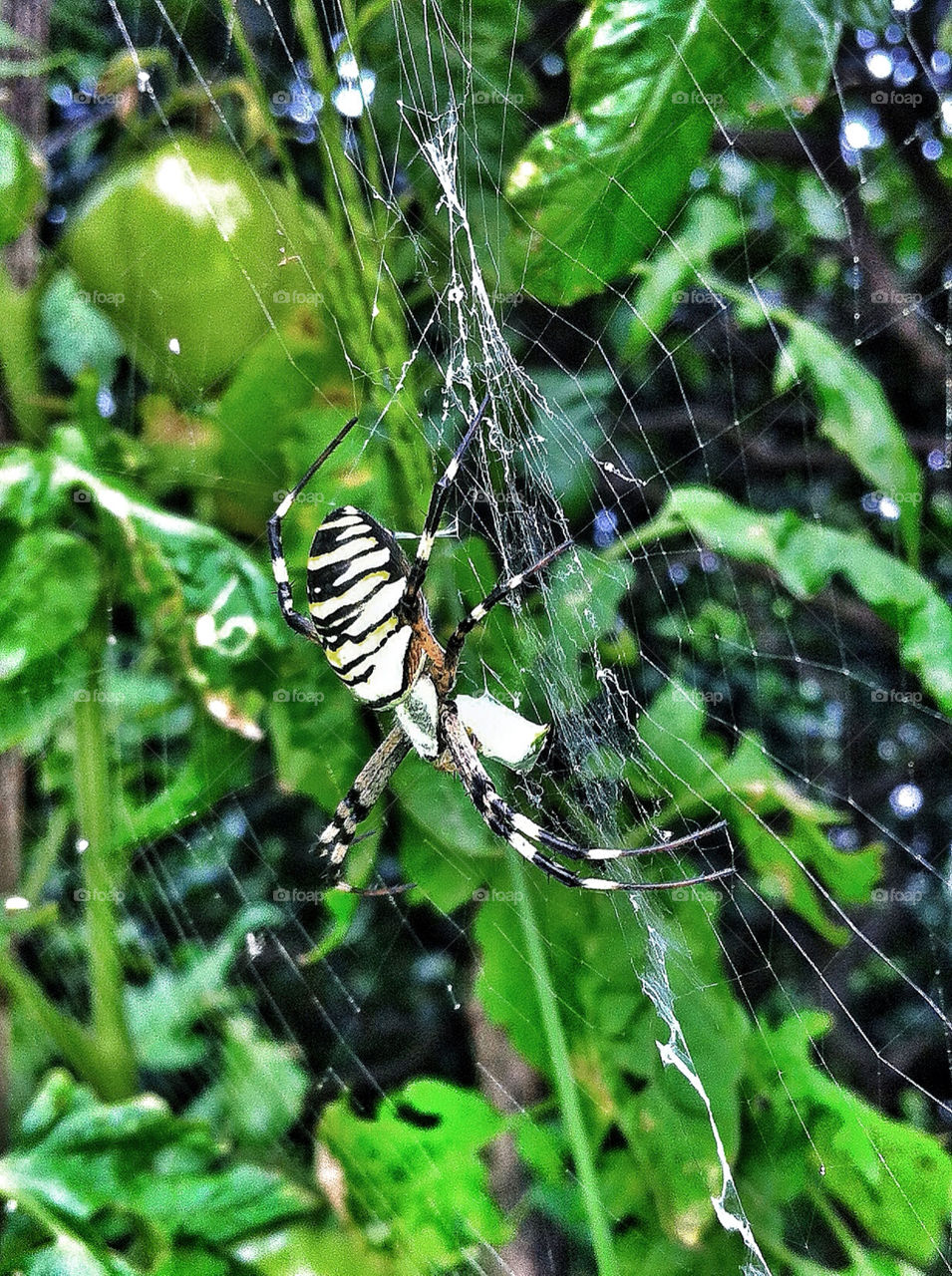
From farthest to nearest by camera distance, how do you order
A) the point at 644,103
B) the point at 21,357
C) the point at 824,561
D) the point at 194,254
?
the point at 21,357 < the point at 194,254 < the point at 824,561 < the point at 644,103

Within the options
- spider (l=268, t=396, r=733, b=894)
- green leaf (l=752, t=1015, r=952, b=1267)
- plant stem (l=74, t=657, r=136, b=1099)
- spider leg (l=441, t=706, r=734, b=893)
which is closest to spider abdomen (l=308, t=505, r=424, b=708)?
spider (l=268, t=396, r=733, b=894)

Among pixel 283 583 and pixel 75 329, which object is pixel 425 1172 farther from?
pixel 75 329

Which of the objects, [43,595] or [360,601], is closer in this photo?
[360,601]

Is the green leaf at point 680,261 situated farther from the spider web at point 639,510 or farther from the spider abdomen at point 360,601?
the spider abdomen at point 360,601

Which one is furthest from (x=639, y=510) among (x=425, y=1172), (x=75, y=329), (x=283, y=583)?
(x=425, y=1172)

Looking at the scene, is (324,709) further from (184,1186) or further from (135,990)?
(135,990)

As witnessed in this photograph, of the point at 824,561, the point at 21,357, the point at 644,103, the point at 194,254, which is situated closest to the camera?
the point at 644,103

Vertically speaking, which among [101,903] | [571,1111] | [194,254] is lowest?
[571,1111]
